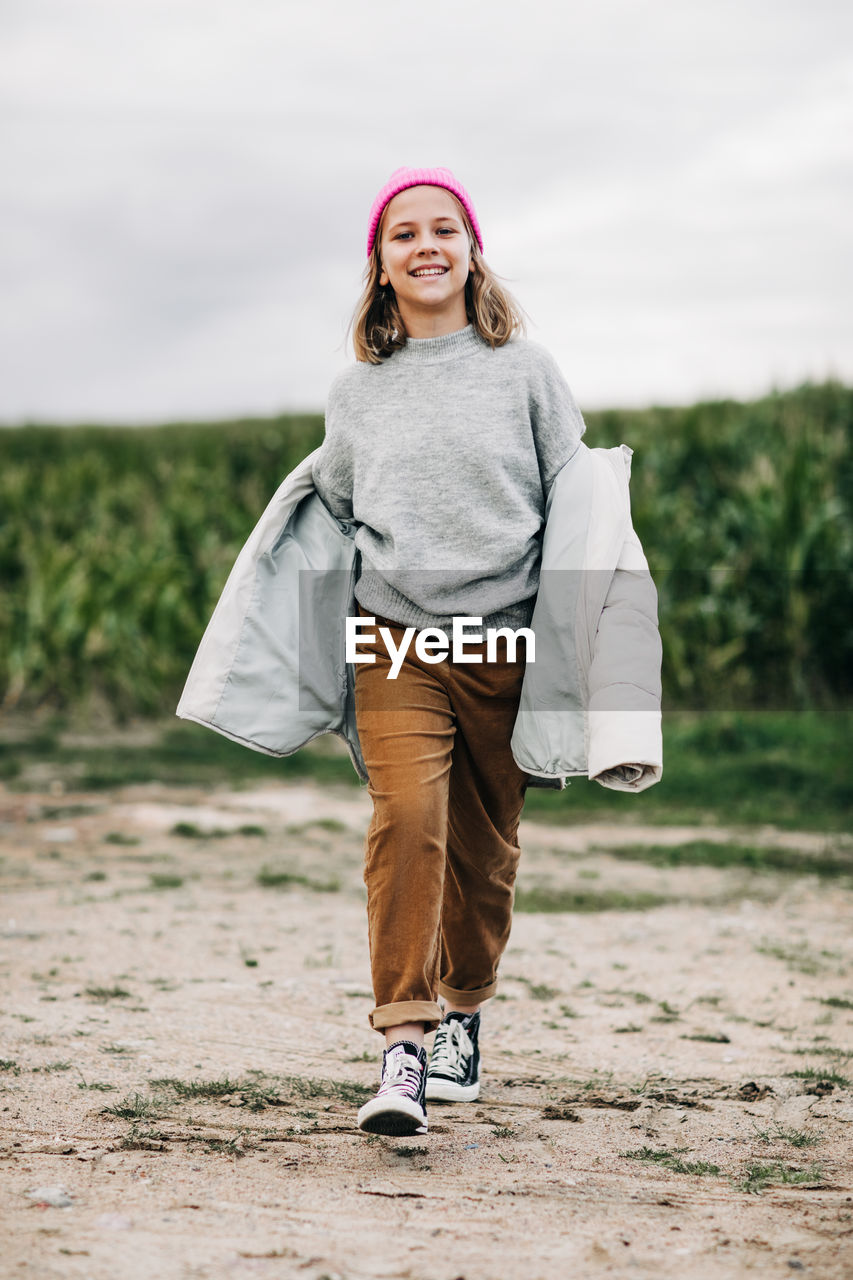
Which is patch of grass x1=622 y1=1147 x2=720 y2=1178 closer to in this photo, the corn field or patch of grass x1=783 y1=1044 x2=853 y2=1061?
patch of grass x1=783 y1=1044 x2=853 y2=1061

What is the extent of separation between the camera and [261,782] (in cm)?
798

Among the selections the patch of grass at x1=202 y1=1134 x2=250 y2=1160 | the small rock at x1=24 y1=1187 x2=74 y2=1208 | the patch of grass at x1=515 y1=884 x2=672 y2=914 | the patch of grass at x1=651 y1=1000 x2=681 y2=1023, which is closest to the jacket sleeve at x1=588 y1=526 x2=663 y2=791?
the patch of grass at x1=202 y1=1134 x2=250 y2=1160

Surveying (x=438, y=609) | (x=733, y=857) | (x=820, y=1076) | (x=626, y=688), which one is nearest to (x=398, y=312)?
(x=438, y=609)

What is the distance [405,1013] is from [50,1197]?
0.72m

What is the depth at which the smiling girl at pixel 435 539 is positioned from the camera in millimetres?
2641

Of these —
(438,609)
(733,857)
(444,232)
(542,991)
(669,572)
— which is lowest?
(733,857)

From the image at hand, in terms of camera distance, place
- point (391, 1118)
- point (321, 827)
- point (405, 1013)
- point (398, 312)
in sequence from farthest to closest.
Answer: point (321, 827) < point (398, 312) < point (405, 1013) < point (391, 1118)

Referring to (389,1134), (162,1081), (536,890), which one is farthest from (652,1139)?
(536,890)

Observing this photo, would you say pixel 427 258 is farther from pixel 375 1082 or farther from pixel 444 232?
pixel 375 1082

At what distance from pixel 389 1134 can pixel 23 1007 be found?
1.55 metres

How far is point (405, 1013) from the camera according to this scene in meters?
2.60

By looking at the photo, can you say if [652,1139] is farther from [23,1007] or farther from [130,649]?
[130,649]

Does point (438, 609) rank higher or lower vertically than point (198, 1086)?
higher

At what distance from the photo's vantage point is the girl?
104 inches
